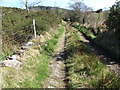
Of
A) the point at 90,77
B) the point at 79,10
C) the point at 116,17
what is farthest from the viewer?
the point at 79,10

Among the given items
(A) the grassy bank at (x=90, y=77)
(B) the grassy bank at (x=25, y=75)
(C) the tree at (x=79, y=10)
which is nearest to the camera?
(A) the grassy bank at (x=90, y=77)

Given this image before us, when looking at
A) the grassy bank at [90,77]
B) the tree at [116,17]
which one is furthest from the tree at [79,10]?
the grassy bank at [90,77]

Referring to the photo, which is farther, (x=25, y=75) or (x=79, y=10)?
(x=79, y=10)

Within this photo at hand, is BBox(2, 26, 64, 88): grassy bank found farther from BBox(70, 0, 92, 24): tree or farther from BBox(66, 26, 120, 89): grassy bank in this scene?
BBox(70, 0, 92, 24): tree

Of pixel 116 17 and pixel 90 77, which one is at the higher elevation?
pixel 116 17

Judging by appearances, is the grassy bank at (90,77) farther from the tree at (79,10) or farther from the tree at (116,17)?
the tree at (79,10)

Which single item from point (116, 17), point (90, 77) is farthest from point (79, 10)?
point (90, 77)

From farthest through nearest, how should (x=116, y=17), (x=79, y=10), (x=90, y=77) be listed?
(x=79, y=10)
(x=116, y=17)
(x=90, y=77)

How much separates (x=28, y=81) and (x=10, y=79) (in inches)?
23.8

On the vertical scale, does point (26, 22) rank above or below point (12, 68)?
above

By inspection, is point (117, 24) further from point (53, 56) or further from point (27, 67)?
point (27, 67)

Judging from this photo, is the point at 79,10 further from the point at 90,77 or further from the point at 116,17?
the point at 90,77

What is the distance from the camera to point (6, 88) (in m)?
5.22

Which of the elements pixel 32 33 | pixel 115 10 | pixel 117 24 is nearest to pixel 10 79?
pixel 32 33
